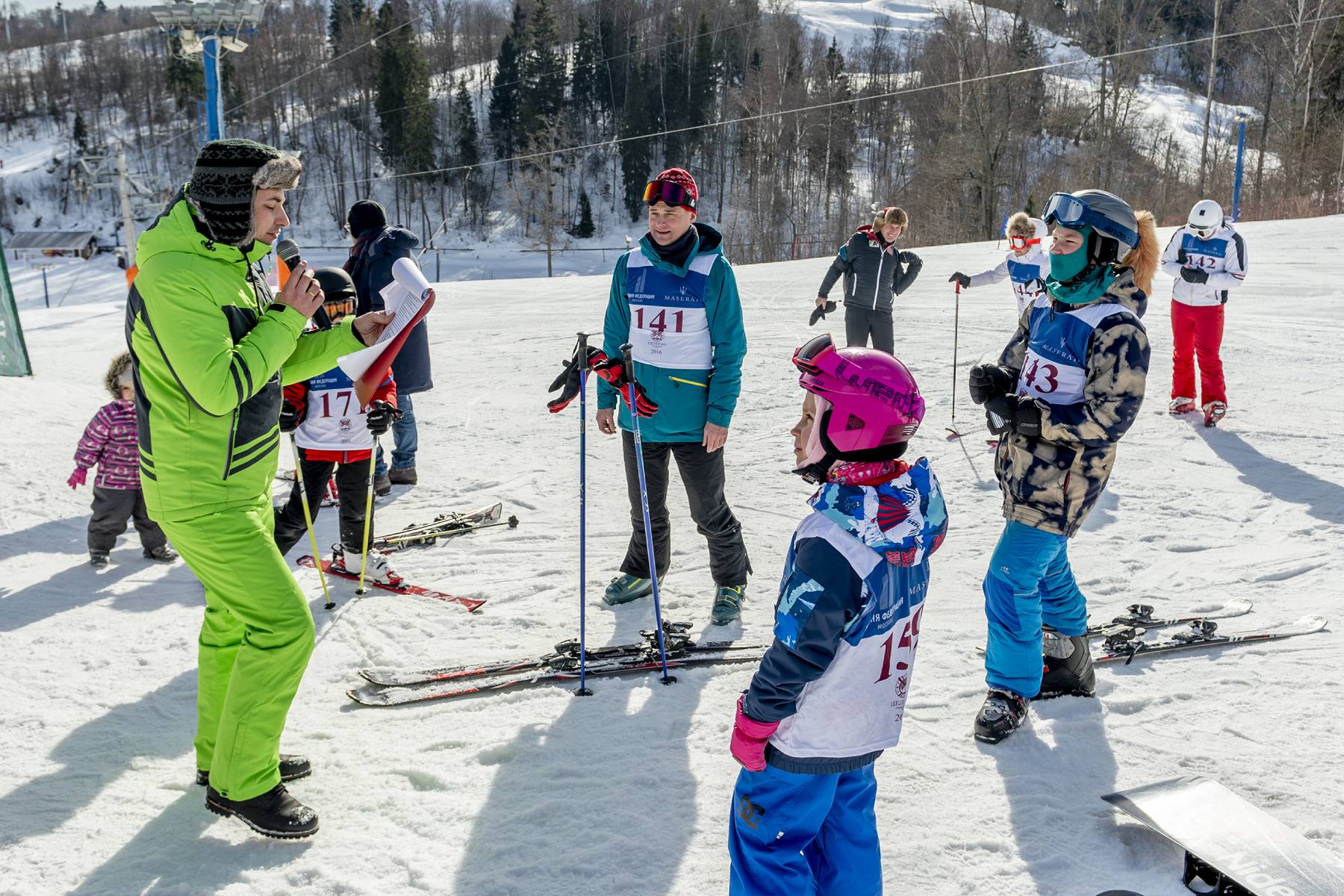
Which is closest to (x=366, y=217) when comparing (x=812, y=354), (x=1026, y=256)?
(x=812, y=354)

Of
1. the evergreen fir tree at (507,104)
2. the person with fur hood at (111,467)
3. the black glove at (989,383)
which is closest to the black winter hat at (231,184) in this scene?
the black glove at (989,383)

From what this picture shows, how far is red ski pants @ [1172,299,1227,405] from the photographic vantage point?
8.19 metres

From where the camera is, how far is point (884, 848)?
3045 mm

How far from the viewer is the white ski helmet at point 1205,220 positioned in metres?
8.17

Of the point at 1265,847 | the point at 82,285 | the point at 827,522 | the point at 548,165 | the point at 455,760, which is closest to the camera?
the point at 827,522

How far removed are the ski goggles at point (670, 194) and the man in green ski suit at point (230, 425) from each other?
5.62 feet

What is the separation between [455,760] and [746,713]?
65.0 inches

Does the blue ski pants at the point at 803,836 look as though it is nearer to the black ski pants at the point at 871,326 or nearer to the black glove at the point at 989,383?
the black glove at the point at 989,383

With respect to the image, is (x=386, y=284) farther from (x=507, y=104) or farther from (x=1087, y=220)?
(x=507, y=104)

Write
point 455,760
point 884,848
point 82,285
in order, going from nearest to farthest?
1. point 884,848
2. point 455,760
3. point 82,285

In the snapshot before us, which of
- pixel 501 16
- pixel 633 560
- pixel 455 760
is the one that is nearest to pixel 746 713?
pixel 455 760

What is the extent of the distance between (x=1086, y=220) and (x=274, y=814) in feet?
11.1

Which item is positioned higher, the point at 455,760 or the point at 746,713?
the point at 746,713

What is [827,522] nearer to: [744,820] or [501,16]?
[744,820]
